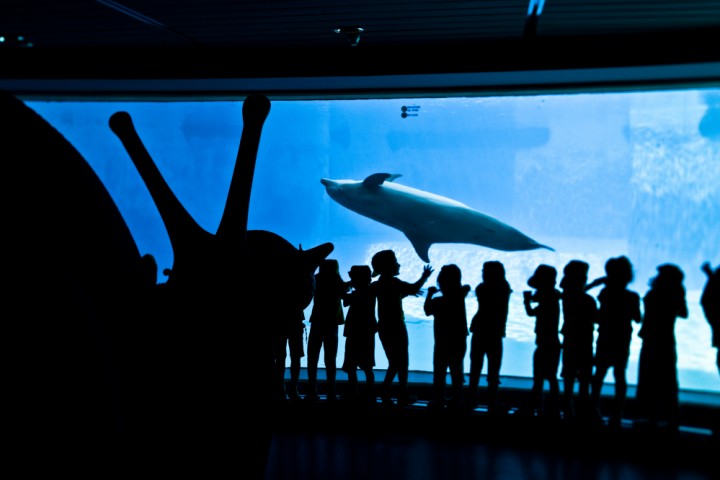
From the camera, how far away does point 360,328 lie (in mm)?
5039

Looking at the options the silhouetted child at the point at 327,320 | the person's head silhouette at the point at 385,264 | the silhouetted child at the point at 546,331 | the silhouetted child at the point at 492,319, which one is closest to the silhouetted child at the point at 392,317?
the person's head silhouette at the point at 385,264

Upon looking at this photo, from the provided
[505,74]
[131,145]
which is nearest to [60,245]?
[131,145]

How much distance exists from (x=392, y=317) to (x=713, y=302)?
8.35 feet

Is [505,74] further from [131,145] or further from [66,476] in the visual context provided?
[66,476]

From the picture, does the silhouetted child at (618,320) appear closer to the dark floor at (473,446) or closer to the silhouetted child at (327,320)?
the dark floor at (473,446)

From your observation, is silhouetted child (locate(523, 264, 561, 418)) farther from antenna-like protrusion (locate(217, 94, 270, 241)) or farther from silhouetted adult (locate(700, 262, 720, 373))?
antenna-like protrusion (locate(217, 94, 270, 241))

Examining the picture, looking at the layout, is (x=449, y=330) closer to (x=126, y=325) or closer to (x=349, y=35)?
(x=349, y=35)

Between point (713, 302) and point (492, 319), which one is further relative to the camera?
point (492, 319)

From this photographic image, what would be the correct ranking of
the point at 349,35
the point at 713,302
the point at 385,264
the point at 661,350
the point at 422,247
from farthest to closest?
the point at 422,247
the point at 349,35
the point at 385,264
the point at 661,350
the point at 713,302

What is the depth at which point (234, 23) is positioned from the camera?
512cm

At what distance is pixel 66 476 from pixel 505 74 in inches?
219

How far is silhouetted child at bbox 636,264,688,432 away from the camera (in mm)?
4238

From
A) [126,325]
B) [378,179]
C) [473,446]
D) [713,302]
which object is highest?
[378,179]

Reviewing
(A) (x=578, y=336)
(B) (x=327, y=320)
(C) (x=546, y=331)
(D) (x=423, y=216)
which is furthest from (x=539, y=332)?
(D) (x=423, y=216)
